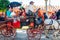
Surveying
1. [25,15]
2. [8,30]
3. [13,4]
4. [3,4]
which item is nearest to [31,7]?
[25,15]

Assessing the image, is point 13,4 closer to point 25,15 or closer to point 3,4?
point 3,4

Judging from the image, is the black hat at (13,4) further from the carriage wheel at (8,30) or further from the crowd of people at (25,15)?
the carriage wheel at (8,30)

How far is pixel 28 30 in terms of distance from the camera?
638 centimetres

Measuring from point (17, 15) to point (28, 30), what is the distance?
0.62 metres

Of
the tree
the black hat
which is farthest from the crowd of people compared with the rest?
the tree

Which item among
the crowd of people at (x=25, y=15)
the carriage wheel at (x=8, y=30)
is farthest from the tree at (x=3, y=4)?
the carriage wheel at (x=8, y=30)

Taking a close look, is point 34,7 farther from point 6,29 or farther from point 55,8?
point 6,29

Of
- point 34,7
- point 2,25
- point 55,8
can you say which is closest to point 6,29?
point 2,25

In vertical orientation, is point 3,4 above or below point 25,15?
above

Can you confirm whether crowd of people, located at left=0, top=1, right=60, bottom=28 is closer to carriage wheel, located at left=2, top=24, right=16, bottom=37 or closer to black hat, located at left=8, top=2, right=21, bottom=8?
black hat, located at left=8, top=2, right=21, bottom=8

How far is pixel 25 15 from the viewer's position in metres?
6.38

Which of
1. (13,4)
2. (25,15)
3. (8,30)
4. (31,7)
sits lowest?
(8,30)

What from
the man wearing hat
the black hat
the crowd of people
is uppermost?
the black hat

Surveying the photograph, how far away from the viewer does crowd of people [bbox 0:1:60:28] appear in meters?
6.36
